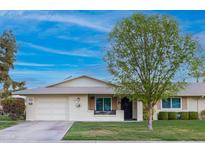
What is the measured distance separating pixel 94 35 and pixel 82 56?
192cm

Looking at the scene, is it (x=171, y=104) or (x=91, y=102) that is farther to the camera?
(x=171, y=104)

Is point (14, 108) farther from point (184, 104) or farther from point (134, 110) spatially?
point (184, 104)

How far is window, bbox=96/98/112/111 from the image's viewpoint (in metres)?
28.0

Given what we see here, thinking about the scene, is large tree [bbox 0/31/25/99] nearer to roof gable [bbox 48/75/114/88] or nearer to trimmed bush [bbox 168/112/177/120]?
roof gable [bbox 48/75/114/88]

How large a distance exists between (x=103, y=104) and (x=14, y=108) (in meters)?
6.11

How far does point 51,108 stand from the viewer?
2742 centimetres

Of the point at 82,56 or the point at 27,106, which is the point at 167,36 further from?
the point at 27,106

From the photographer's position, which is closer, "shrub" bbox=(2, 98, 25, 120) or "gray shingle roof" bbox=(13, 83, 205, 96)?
"gray shingle roof" bbox=(13, 83, 205, 96)

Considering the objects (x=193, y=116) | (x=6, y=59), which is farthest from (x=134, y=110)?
(x=6, y=59)

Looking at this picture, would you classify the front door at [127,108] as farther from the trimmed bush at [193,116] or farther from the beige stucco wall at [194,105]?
the trimmed bush at [193,116]

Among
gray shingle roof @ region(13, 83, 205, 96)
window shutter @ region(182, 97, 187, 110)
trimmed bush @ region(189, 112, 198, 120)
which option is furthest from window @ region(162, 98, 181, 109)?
trimmed bush @ region(189, 112, 198, 120)

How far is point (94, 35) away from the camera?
77.2ft

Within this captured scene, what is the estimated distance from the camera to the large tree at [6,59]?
32.7m
